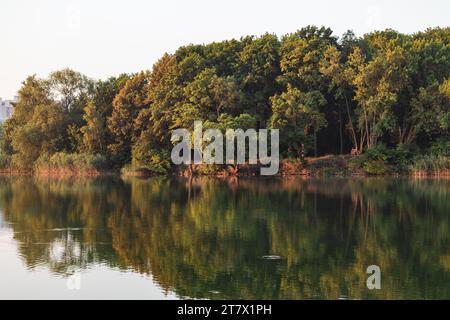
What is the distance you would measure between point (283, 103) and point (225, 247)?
32.8 metres

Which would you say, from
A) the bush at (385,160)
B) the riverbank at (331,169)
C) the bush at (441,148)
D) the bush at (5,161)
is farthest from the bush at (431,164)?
the bush at (5,161)

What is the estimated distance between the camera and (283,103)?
47.9m

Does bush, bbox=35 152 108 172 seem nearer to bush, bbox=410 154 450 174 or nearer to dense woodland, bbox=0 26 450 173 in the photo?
dense woodland, bbox=0 26 450 173

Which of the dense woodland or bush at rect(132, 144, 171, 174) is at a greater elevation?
the dense woodland

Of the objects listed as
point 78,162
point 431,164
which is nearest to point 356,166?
point 431,164

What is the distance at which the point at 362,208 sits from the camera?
24.5 meters

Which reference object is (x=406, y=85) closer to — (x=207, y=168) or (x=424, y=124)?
(x=424, y=124)

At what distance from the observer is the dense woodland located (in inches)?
1871

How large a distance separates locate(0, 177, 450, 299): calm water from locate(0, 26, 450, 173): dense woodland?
19717 millimetres

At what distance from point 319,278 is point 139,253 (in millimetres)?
4752

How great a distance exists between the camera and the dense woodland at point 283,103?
47531 mm

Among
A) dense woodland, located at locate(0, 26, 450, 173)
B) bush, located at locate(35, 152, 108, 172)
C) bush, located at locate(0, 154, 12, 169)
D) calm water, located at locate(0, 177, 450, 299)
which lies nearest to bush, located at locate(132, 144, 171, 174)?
dense woodland, located at locate(0, 26, 450, 173)

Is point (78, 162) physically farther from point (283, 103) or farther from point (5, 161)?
point (283, 103)
